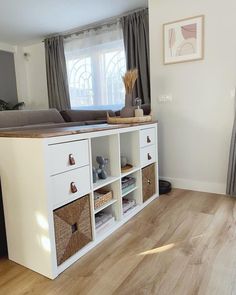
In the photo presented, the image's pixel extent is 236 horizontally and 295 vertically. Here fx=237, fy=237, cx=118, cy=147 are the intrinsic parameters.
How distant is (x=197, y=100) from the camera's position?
2.45 m

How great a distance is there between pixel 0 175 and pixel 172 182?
1.88 metres

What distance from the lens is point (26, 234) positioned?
1337 mm

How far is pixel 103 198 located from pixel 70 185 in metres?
0.43

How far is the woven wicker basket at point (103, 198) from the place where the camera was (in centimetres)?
164

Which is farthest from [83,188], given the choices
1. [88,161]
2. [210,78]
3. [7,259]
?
[210,78]

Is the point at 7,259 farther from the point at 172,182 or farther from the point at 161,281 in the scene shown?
the point at 172,182

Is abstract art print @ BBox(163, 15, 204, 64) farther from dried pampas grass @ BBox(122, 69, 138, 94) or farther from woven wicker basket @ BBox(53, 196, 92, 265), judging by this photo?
woven wicker basket @ BBox(53, 196, 92, 265)

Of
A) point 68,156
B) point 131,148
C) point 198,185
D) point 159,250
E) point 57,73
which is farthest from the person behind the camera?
point 57,73

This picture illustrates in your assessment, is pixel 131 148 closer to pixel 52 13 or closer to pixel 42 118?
pixel 42 118

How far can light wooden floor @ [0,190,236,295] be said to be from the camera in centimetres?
118

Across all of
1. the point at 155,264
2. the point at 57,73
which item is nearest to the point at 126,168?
the point at 155,264

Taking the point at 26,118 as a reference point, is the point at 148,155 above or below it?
below

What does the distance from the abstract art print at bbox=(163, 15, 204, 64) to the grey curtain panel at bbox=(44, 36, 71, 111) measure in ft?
7.83

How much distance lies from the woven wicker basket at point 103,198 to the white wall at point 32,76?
3667mm
